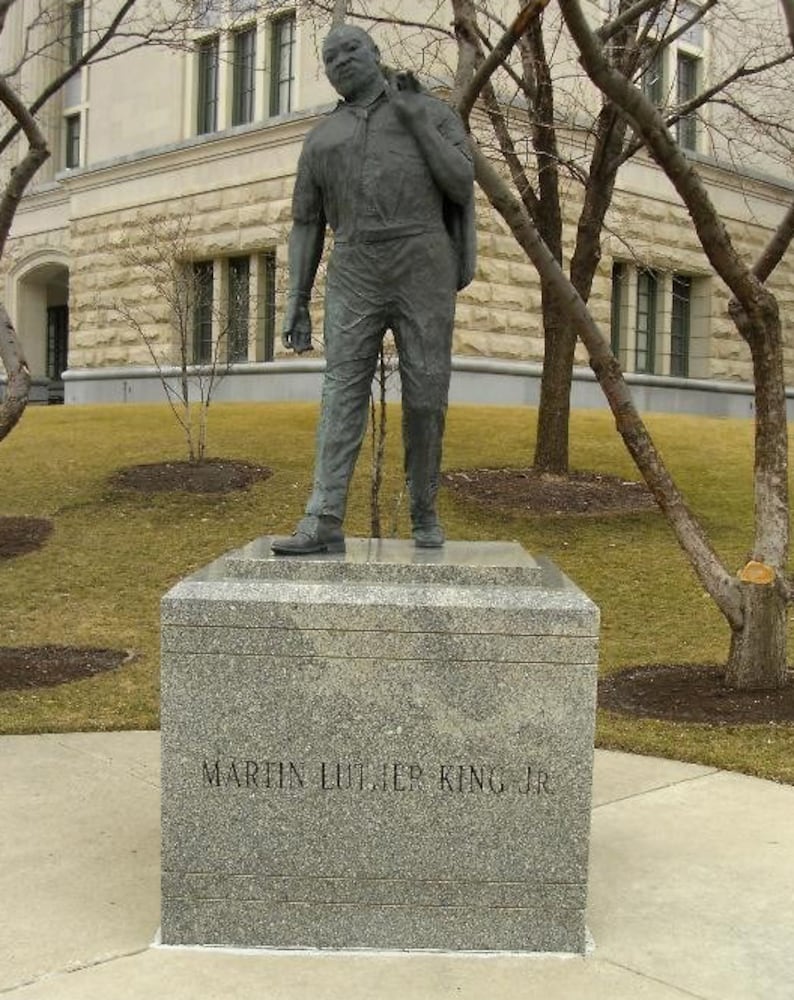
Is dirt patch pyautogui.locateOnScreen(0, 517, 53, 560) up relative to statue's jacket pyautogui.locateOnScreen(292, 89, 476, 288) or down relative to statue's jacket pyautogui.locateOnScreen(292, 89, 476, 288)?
down

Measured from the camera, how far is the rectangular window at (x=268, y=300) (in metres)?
25.5

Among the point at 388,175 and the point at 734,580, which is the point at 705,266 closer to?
the point at 734,580

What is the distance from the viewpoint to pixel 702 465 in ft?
57.2

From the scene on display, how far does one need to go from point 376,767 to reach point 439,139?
103 inches

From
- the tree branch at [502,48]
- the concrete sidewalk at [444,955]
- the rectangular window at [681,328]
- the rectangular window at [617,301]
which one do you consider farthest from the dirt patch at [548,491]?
the rectangular window at [681,328]

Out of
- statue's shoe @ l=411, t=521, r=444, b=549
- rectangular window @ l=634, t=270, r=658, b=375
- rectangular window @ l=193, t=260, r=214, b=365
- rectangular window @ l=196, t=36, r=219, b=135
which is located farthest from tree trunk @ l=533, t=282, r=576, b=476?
rectangular window @ l=196, t=36, r=219, b=135

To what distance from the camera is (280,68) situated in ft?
86.7

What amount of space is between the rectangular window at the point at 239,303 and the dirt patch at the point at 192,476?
24.5 feet

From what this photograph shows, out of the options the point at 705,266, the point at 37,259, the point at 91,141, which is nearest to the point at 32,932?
the point at 705,266

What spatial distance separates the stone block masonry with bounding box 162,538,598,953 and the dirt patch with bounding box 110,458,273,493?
11.3 metres

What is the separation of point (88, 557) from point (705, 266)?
1972cm

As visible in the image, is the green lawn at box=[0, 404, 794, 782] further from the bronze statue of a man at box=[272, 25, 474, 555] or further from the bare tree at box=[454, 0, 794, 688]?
Result: the bronze statue of a man at box=[272, 25, 474, 555]

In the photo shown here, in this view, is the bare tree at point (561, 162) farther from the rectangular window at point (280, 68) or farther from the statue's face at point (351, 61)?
A: the rectangular window at point (280, 68)

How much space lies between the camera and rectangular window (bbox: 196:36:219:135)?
28.0 metres
